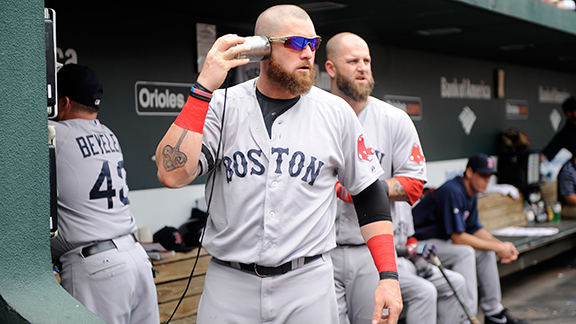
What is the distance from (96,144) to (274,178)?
124 centimetres

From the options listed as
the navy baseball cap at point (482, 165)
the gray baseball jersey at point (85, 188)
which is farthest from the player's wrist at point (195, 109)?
the navy baseball cap at point (482, 165)

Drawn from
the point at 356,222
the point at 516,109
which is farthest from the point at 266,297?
the point at 516,109

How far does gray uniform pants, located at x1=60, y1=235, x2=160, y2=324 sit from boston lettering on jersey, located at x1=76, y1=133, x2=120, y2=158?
45cm

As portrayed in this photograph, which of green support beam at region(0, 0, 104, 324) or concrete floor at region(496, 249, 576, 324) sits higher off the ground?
green support beam at region(0, 0, 104, 324)

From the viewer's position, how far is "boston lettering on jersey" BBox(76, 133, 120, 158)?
112 inches

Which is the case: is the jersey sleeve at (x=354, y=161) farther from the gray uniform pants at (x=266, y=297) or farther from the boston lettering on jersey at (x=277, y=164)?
the gray uniform pants at (x=266, y=297)

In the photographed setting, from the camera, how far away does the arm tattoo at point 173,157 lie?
1.89 m

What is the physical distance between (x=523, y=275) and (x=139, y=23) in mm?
5608

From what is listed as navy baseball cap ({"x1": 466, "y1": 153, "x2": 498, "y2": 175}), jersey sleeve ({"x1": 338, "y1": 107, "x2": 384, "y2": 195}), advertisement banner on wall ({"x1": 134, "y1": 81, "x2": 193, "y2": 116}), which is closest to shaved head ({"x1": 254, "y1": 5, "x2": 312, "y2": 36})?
jersey sleeve ({"x1": 338, "y1": 107, "x2": 384, "y2": 195})

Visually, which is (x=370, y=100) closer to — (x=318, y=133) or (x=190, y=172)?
(x=318, y=133)

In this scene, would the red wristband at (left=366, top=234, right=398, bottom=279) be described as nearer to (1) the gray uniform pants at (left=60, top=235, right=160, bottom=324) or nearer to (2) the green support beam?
(2) the green support beam

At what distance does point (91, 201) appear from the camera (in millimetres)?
2840

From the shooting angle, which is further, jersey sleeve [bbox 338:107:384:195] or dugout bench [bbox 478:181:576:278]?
dugout bench [bbox 478:181:576:278]

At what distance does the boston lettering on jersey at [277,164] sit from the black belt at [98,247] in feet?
3.52
